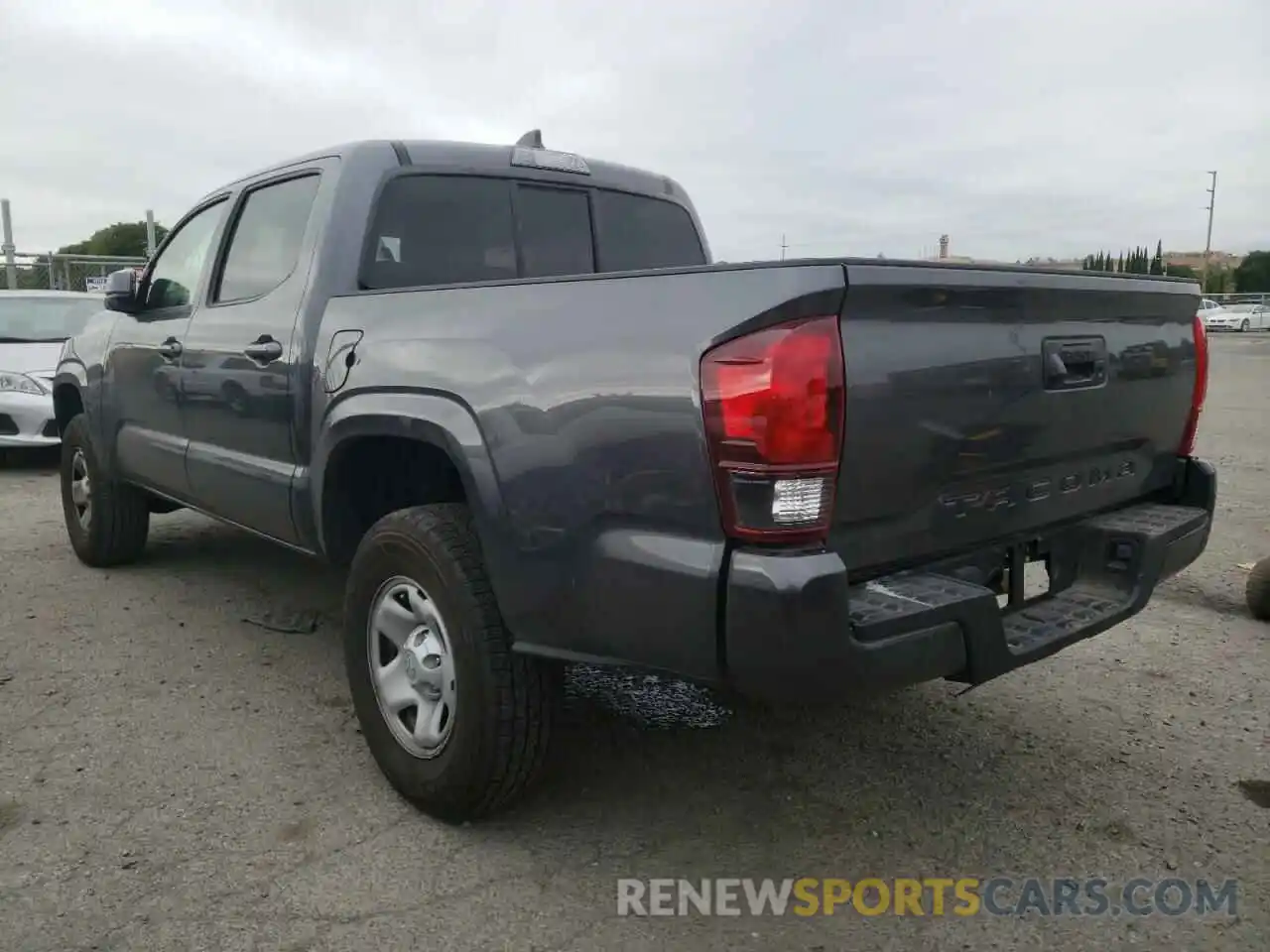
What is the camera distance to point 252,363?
3.56 m

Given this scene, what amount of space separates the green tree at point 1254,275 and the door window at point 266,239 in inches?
2898

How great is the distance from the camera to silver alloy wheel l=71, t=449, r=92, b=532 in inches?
207

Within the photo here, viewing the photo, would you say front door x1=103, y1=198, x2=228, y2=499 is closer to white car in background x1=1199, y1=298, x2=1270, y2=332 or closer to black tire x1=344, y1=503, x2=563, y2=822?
black tire x1=344, y1=503, x2=563, y2=822

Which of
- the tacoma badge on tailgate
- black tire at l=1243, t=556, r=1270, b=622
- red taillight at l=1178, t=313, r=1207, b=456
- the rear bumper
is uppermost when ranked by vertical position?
red taillight at l=1178, t=313, r=1207, b=456

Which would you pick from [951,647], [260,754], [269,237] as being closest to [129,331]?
[269,237]

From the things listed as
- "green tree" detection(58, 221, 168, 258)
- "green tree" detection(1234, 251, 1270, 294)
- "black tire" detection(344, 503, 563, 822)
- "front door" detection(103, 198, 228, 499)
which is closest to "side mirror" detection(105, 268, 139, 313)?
"front door" detection(103, 198, 228, 499)

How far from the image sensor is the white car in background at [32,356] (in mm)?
8555

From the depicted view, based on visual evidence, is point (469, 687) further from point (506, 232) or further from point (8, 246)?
point (8, 246)

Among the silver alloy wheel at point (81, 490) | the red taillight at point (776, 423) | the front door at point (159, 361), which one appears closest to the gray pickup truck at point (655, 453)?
the red taillight at point (776, 423)

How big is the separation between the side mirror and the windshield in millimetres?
5364

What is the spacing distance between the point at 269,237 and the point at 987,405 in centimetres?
270

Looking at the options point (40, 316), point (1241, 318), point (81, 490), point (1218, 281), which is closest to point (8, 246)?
point (40, 316)

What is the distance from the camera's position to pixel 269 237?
3805mm

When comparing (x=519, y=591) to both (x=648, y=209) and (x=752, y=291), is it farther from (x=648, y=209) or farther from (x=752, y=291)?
(x=648, y=209)
